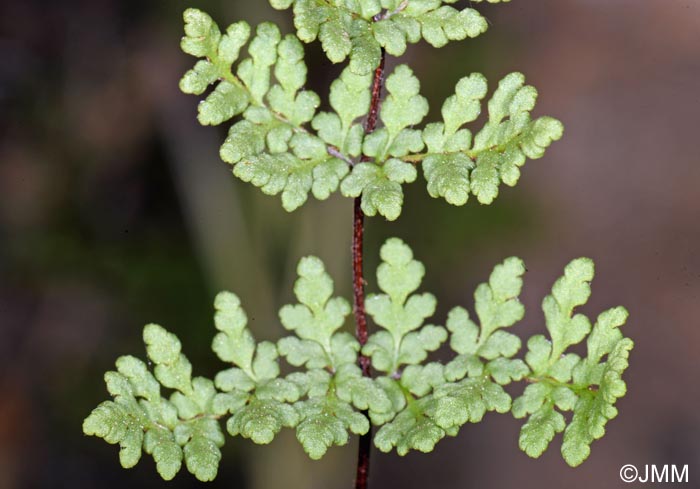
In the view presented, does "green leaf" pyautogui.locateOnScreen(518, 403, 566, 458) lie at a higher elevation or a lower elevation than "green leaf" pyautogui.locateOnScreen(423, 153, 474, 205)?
lower

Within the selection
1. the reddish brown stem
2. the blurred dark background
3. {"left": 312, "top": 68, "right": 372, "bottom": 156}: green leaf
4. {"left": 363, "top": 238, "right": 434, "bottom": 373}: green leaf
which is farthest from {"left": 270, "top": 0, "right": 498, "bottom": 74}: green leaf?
the blurred dark background

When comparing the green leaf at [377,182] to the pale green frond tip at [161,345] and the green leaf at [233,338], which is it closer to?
the green leaf at [233,338]

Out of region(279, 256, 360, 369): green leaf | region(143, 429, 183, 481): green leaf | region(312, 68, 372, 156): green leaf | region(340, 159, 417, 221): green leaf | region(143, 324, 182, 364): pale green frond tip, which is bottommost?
region(143, 429, 183, 481): green leaf

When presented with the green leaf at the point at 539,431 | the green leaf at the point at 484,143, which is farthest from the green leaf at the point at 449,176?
the green leaf at the point at 539,431

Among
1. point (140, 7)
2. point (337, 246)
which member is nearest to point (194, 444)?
point (337, 246)

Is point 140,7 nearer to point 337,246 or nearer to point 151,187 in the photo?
point 151,187

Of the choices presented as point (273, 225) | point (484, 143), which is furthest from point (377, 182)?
point (273, 225)

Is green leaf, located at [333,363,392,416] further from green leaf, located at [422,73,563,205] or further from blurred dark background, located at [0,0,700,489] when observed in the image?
blurred dark background, located at [0,0,700,489]
